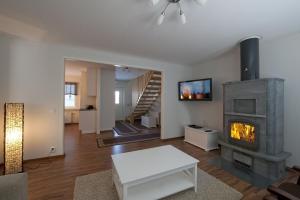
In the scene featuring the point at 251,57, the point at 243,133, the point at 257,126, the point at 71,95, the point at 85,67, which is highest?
the point at 85,67

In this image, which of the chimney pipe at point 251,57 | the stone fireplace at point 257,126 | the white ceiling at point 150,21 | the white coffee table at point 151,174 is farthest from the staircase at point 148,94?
the white coffee table at point 151,174

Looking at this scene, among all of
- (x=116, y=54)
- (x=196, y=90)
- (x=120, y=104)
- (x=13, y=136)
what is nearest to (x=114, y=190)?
(x=13, y=136)

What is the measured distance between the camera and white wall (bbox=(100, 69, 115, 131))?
18.5ft

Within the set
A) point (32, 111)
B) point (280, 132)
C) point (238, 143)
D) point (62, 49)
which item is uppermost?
point (62, 49)

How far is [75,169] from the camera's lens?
259 cm

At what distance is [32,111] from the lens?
280cm

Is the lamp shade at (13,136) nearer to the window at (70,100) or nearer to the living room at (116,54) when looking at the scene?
the living room at (116,54)

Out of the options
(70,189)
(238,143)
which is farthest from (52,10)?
(238,143)

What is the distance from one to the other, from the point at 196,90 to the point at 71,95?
6.43m

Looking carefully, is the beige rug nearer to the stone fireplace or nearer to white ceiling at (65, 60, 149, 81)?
the stone fireplace

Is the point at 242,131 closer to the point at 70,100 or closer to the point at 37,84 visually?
the point at 37,84

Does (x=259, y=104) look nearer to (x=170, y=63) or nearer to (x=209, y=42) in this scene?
(x=209, y=42)

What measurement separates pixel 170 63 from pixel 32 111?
3.81 metres

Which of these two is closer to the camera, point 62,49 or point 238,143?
point 238,143
